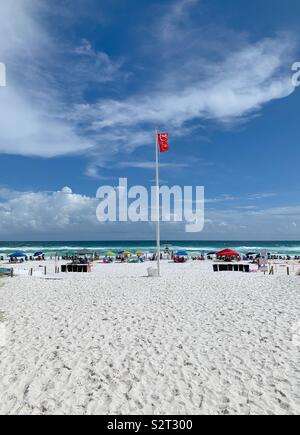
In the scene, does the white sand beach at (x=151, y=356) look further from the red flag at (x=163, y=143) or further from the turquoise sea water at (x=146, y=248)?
the turquoise sea water at (x=146, y=248)

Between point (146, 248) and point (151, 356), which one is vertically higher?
point (151, 356)

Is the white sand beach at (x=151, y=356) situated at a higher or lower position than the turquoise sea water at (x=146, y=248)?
higher

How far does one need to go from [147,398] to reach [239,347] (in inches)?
128

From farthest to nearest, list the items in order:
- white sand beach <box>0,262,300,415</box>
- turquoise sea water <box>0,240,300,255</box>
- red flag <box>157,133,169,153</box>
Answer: turquoise sea water <box>0,240,300,255</box>
red flag <box>157,133,169,153</box>
white sand beach <box>0,262,300,415</box>

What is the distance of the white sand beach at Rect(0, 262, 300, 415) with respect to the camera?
18.1 ft

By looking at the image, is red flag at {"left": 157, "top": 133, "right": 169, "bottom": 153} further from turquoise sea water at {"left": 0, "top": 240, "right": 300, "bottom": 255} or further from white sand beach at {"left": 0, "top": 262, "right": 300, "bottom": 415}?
turquoise sea water at {"left": 0, "top": 240, "right": 300, "bottom": 255}

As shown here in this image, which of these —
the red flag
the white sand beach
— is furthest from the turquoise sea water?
the white sand beach

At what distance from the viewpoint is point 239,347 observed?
7.95m

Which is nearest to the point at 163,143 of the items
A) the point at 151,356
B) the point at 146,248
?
the point at 151,356

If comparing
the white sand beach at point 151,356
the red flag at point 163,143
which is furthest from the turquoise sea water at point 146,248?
the white sand beach at point 151,356

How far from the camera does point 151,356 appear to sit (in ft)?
24.3

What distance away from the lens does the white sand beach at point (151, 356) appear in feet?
18.1

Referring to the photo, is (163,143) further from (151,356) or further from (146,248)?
(146,248)
